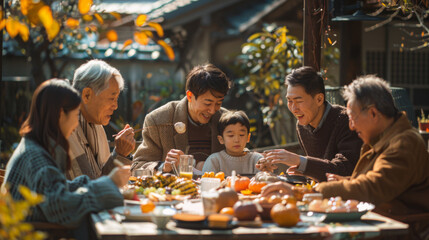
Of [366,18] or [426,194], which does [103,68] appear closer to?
[426,194]

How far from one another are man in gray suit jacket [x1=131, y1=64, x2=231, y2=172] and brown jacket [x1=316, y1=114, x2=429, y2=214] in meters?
1.88

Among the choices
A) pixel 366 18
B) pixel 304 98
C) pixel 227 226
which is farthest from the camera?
pixel 366 18

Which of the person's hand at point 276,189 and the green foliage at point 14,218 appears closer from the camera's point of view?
the green foliage at point 14,218

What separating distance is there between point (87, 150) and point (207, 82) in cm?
120

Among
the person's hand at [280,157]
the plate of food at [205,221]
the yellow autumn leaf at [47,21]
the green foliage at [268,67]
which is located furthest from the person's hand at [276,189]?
the green foliage at [268,67]

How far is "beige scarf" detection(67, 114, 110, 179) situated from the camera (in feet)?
14.0

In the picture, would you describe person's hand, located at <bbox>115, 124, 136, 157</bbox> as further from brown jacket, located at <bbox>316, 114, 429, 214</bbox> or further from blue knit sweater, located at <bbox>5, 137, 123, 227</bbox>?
brown jacket, located at <bbox>316, 114, 429, 214</bbox>

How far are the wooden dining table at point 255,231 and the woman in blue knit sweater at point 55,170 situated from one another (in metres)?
0.14

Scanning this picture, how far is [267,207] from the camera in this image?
3287 millimetres

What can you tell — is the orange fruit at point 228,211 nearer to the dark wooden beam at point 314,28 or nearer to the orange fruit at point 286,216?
the orange fruit at point 286,216

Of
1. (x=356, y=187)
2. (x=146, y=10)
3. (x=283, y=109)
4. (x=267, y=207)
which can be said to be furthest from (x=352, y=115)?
(x=146, y=10)

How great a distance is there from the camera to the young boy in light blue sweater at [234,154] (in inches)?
209

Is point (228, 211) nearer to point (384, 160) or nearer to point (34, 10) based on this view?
point (384, 160)

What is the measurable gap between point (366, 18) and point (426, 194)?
3.16 m
